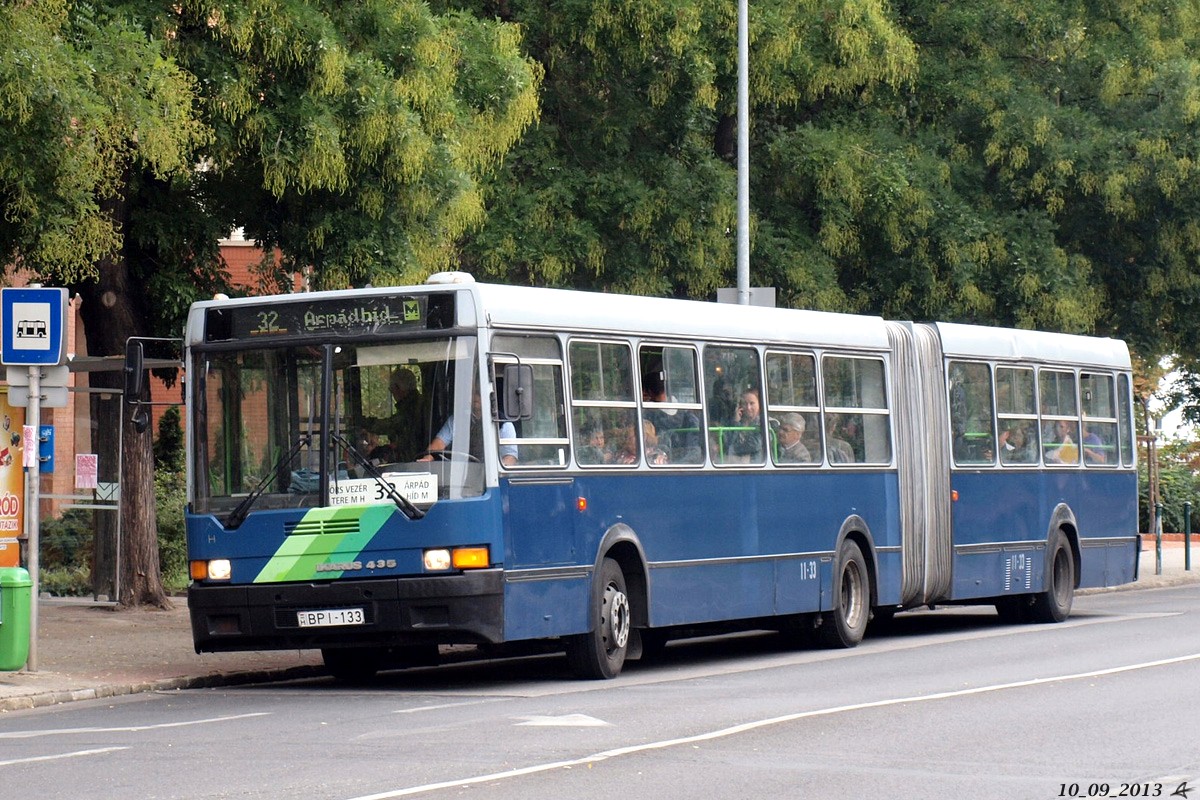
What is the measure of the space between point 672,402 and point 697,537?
44.1 inches

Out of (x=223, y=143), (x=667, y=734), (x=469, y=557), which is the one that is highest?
(x=223, y=143)

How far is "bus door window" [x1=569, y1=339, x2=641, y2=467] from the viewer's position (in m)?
15.7

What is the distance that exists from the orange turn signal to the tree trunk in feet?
27.4

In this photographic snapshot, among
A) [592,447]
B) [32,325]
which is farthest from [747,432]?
[32,325]

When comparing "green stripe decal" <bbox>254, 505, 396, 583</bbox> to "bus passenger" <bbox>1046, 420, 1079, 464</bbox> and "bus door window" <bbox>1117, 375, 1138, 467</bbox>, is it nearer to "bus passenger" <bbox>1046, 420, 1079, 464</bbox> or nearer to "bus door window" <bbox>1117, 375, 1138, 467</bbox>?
"bus passenger" <bbox>1046, 420, 1079, 464</bbox>

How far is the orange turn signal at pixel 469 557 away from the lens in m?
14.5

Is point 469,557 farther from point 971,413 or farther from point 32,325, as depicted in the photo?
point 971,413

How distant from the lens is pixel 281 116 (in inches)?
758

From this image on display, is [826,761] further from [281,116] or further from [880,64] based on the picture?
[880,64]

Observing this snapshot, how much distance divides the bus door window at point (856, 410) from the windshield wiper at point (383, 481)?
19.2 feet

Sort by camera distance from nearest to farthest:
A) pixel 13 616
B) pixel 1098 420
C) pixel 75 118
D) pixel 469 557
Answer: pixel 469 557
pixel 13 616
pixel 75 118
pixel 1098 420

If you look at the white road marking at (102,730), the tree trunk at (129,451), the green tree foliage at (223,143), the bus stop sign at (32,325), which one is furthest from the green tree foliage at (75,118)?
the white road marking at (102,730)

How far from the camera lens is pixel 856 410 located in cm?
1997

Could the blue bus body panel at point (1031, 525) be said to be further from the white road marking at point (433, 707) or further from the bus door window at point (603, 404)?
the white road marking at point (433, 707)
